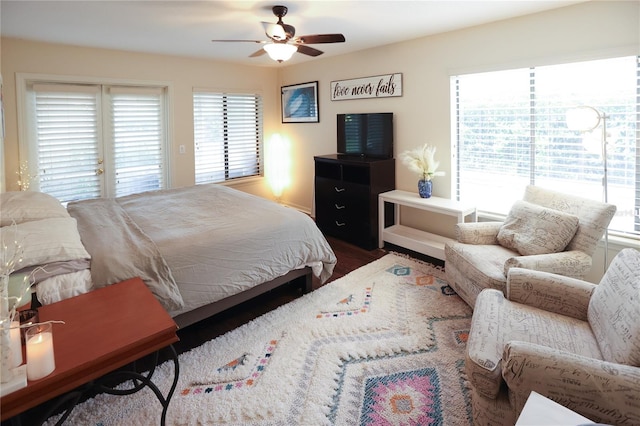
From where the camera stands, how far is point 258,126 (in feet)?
19.6

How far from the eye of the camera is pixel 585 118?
2648 mm

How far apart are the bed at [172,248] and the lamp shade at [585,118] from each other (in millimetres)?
2088

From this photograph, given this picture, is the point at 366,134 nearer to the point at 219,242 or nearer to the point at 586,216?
the point at 586,216

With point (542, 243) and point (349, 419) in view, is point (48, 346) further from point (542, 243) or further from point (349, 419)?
point (542, 243)

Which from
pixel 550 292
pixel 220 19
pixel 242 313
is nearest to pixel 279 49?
pixel 220 19

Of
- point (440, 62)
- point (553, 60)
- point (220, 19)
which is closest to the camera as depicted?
point (553, 60)

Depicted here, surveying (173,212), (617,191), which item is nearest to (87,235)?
(173,212)

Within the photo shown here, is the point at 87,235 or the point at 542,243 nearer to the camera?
the point at 87,235

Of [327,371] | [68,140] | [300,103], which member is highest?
[300,103]

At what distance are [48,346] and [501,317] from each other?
202 cm

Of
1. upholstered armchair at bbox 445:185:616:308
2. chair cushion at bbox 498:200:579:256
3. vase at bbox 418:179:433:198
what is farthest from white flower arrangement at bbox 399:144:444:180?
chair cushion at bbox 498:200:579:256

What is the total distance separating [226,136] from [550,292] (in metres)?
4.69

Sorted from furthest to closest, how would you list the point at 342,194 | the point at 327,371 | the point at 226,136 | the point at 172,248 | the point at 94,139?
the point at 226,136 → the point at 342,194 → the point at 94,139 → the point at 172,248 → the point at 327,371

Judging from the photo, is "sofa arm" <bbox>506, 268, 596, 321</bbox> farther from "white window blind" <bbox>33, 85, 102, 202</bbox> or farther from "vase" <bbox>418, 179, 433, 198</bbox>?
"white window blind" <bbox>33, 85, 102, 202</bbox>
